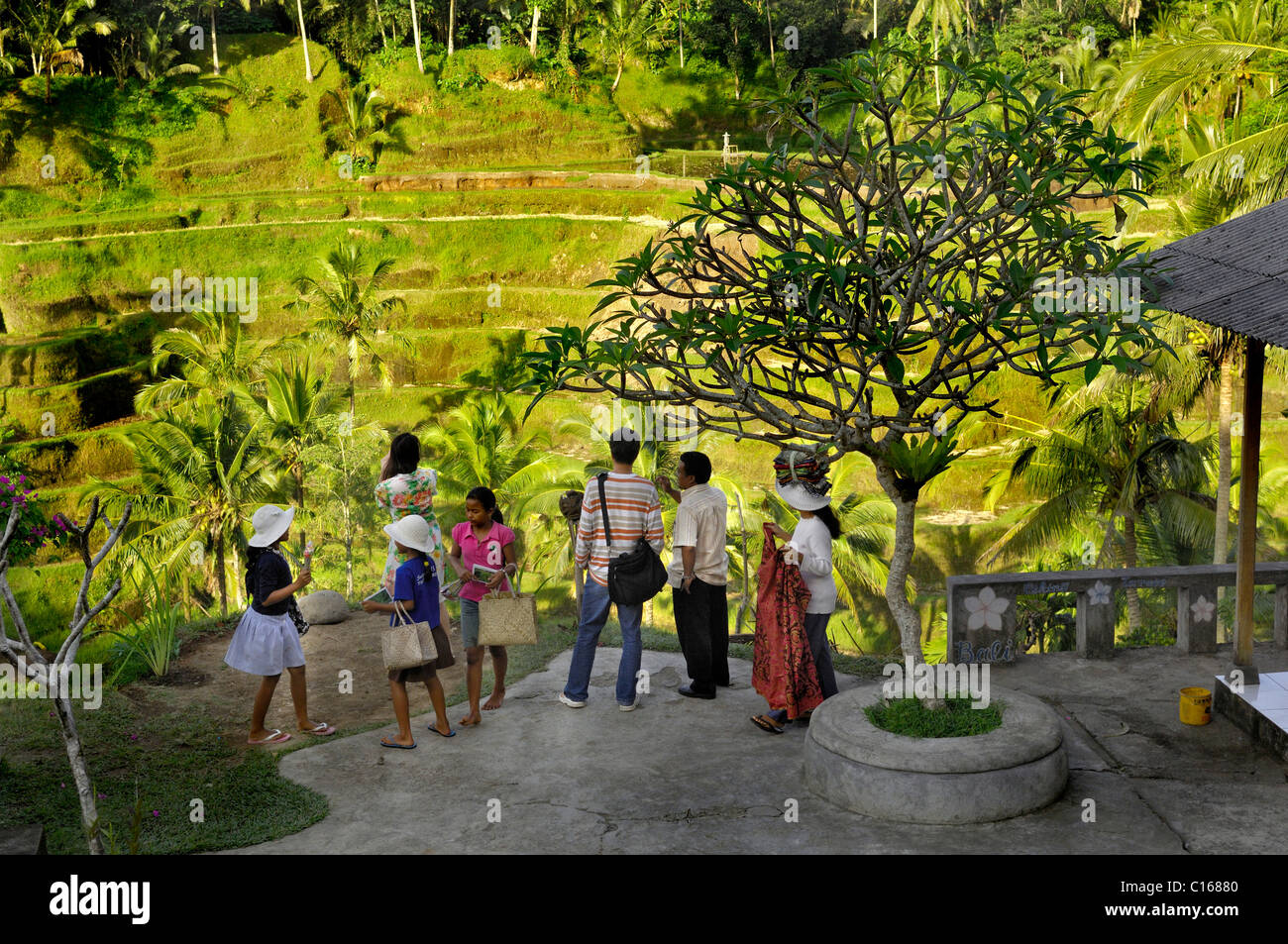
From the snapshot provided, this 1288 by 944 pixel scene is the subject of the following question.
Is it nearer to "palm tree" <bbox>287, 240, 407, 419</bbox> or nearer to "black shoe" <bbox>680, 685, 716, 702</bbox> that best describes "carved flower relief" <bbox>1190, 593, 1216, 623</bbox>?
"black shoe" <bbox>680, 685, 716, 702</bbox>

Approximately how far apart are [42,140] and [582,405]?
24.8m

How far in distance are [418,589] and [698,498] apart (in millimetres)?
1841

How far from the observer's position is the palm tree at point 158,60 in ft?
141

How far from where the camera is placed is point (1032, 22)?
1686 inches

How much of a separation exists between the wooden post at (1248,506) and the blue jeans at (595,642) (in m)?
3.87

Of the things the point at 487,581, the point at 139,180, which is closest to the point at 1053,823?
the point at 487,581

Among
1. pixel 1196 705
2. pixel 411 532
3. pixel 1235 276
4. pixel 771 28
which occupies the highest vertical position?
pixel 771 28

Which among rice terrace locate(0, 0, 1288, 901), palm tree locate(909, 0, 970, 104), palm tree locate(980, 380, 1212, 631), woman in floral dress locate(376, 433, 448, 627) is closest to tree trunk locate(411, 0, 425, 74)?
rice terrace locate(0, 0, 1288, 901)

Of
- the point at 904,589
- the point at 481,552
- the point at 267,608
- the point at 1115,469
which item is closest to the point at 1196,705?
the point at 904,589

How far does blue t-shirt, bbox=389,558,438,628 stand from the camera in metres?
7.05

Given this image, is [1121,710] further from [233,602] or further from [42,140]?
[42,140]

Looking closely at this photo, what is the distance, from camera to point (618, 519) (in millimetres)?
7508

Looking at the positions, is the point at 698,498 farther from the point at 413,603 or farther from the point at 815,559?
the point at 413,603

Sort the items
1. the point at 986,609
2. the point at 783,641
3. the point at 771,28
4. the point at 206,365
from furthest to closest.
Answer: the point at 771,28, the point at 206,365, the point at 986,609, the point at 783,641
